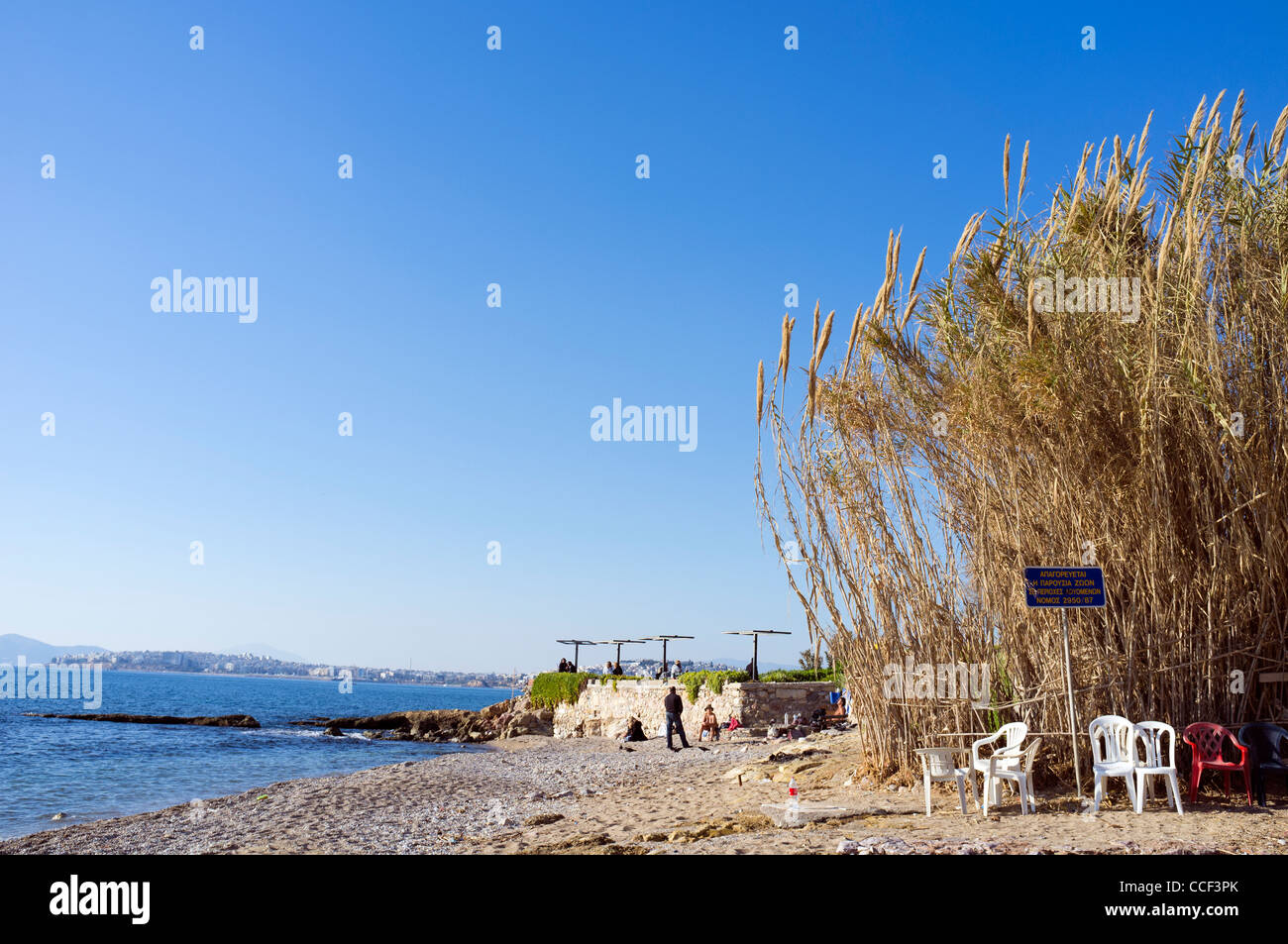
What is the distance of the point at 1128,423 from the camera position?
7.32 m

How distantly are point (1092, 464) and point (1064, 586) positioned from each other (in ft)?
4.43

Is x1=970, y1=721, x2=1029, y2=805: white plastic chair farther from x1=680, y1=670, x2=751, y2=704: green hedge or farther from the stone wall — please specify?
x1=680, y1=670, x2=751, y2=704: green hedge

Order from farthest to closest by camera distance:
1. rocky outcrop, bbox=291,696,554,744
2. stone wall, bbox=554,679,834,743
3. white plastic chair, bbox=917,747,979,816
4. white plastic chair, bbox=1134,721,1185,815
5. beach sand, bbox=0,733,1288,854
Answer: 1. rocky outcrop, bbox=291,696,554,744
2. stone wall, bbox=554,679,834,743
3. white plastic chair, bbox=917,747,979,816
4. white plastic chair, bbox=1134,721,1185,815
5. beach sand, bbox=0,733,1288,854

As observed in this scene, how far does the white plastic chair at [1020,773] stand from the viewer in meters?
6.65

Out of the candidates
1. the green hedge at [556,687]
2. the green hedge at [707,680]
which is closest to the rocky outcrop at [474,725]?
the green hedge at [556,687]

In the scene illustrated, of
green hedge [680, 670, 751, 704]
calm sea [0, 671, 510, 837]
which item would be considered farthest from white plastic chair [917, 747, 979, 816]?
green hedge [680, 670, 751, 704]

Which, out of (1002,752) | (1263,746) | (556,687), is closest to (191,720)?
(556,687)

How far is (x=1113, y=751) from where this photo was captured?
6.80 meters

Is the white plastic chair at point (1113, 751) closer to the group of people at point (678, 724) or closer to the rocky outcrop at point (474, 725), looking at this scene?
the group of people at point (678, 724)

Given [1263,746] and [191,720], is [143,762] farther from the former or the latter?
[1263,746]

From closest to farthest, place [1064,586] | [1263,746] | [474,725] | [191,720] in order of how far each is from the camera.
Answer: [1064,586], [1263,746], [474,725], [191,720]

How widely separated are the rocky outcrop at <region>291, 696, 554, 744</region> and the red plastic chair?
25790 millimetres

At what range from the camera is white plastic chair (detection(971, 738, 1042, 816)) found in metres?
6.65
